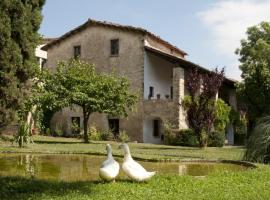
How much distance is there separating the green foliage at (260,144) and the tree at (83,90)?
507 inches

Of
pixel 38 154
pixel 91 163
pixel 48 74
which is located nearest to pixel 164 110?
pixel 48 74

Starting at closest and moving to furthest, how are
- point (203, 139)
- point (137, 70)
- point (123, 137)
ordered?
point (203, 139) < point (123, 137) < point (137, 70)

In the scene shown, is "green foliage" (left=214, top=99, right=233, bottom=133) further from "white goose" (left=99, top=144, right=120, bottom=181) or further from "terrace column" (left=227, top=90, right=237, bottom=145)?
"white goose" (left=99, top=144, right=120, bottom=181)

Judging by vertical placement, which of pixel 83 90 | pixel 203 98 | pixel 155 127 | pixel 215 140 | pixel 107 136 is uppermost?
pixel 83 90

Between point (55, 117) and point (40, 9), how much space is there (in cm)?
2814

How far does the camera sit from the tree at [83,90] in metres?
26.0

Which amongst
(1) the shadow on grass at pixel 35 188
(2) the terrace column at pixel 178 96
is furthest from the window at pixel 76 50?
(1) the shadow on grass at pixel 35 188

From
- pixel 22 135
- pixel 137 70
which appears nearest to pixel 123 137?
pixel 137 70

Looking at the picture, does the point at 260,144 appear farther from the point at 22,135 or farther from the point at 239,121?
the point at 239,121

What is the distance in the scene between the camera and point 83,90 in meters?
26.4

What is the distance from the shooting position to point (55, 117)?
38.2 metres

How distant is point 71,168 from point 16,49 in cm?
434

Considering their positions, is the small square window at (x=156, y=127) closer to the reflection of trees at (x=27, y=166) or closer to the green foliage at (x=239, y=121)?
the green foliage at (x=239, y=121)

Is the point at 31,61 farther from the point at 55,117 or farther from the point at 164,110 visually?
the point at 55,117
